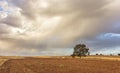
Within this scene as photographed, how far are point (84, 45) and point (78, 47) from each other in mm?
2717

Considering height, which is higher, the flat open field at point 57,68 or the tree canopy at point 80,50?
the tree canopy at point 80,50

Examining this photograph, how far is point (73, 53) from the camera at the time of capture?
381 feet

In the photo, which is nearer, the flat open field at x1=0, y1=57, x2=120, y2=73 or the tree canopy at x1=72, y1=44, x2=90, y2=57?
the flat open field at x1=0, y1=57, x2=120, y2=73

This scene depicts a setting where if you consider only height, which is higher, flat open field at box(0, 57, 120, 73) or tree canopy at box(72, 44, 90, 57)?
tree canopy at box(72, 44, 90, 57)

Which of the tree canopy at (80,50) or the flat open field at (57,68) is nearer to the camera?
the flat open field at (57,68)

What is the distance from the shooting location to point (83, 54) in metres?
115

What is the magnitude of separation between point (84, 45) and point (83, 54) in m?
3.95

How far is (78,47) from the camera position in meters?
115

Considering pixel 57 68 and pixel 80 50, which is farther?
pixel 80 50

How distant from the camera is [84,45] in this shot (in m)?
114

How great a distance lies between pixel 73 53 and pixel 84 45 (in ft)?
19.9

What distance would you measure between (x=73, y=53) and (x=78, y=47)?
3.59 metres
